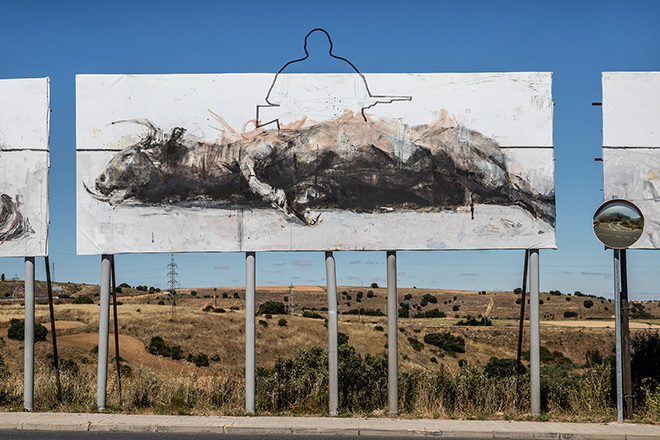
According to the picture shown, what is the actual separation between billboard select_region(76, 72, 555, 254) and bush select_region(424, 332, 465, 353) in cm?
4187

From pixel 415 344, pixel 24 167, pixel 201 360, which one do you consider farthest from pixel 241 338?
pixel 24 167

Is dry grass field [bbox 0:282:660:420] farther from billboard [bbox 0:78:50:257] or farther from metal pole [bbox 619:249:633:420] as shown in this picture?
metal pole [bbox 619:249:633:420]

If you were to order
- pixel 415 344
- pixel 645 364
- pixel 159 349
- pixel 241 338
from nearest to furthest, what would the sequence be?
pixel 645 364, pixel 159 349, pixel 241 338, pixel 415 344

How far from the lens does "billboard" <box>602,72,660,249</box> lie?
11.6 meters

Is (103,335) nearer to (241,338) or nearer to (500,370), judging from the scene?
(500,370)

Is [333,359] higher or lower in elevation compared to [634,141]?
lower

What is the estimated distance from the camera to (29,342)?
11.8 meters

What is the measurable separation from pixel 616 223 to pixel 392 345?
429 centimetres

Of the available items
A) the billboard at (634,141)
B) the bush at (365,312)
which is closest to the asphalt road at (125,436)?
the billboard at (634,141)

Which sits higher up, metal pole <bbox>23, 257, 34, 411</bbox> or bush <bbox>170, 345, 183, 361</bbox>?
metal pole <bbox>23, 257, 34, 411</bbox>

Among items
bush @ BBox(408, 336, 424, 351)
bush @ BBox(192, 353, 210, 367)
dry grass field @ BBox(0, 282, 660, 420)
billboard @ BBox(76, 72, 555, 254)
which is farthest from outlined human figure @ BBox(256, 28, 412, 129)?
bush @ BBox(408, 336, 424, 351)

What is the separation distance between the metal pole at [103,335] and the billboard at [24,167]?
46.5 inches

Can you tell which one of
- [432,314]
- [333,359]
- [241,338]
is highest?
[333,359]

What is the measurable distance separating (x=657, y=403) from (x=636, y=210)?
345 centimetres
